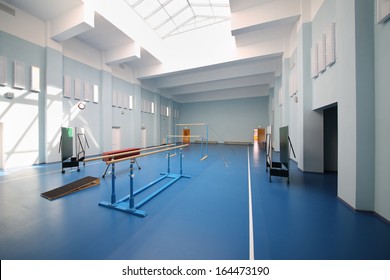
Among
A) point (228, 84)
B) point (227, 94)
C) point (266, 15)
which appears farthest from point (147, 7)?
point (227, 94)

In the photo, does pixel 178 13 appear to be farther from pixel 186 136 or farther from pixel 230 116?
pixel 230 116

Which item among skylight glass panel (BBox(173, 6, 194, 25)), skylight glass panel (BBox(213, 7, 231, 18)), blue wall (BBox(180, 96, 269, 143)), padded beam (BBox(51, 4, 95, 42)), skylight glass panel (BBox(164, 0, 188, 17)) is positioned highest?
skylight glass panel (BBox(173, 6, 194, 25))

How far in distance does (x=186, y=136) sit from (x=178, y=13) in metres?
7.61

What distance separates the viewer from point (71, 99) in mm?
7422

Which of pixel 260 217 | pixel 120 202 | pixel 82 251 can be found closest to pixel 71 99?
pixel 120 202

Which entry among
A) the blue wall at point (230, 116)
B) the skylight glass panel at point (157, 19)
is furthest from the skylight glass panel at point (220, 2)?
the blue wall at point (230, 116)

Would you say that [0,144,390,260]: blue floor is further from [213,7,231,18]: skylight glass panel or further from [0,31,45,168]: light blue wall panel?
[213,7,231,18]: skylight glass panel

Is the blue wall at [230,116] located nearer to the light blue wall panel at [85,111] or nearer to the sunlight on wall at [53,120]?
the light blue wall panel at [85,111]

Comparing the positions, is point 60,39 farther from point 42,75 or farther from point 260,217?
point 260,217

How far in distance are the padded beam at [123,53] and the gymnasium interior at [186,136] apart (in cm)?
6

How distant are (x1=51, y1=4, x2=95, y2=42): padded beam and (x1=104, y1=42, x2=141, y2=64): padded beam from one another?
2.27 m

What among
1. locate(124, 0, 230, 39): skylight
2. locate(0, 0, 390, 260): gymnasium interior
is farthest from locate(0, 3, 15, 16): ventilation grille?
locate(124, 0, 230, 39): skylight

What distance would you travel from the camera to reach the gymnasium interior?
1.94m
